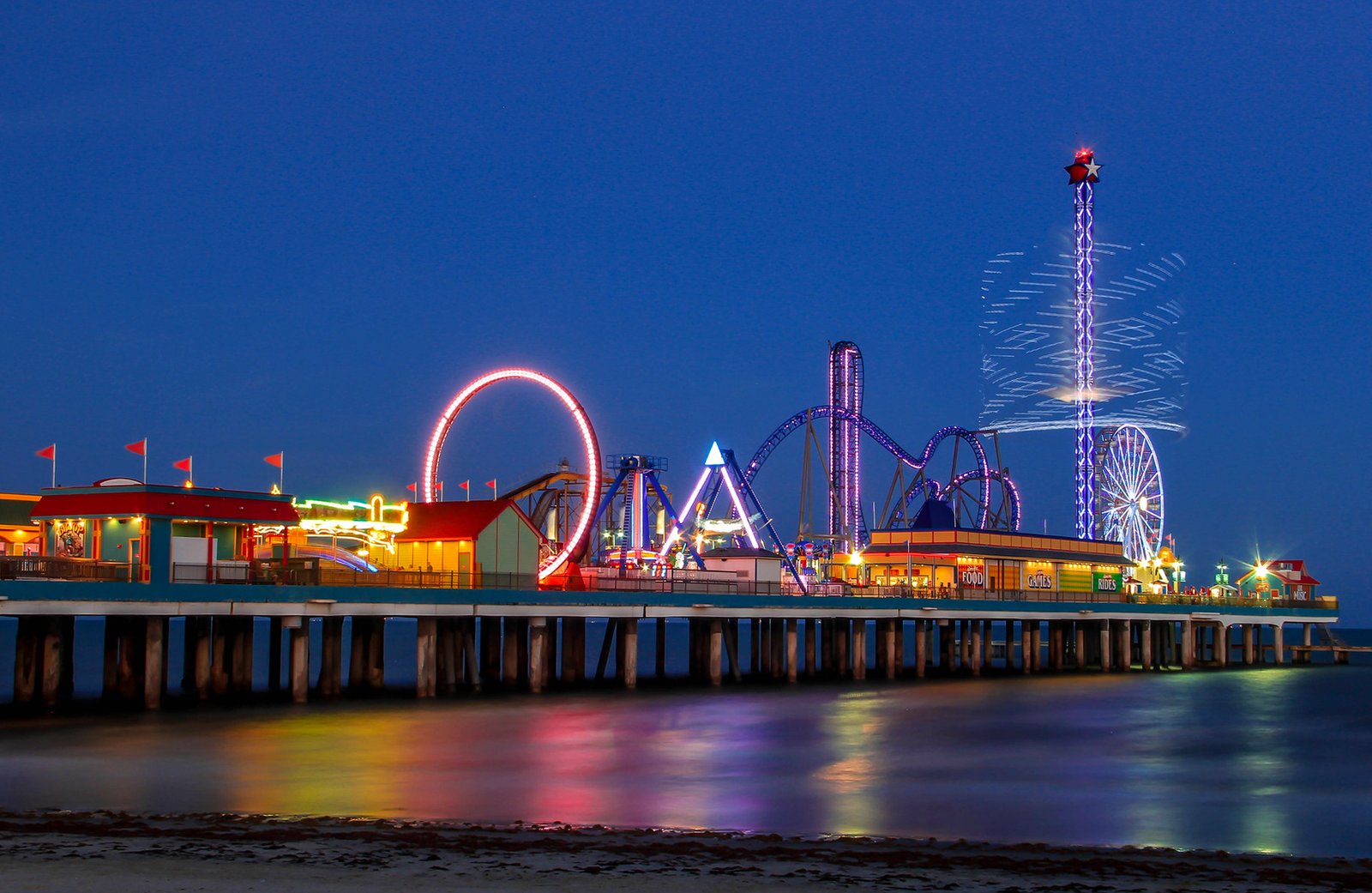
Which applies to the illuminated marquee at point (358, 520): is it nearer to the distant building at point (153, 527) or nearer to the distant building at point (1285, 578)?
the distant building at point (153, 527)

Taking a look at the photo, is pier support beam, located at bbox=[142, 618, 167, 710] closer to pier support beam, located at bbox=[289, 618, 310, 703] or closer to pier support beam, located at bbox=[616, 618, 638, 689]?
pier support beam, located at bbox=[289, 618, 310, 703]

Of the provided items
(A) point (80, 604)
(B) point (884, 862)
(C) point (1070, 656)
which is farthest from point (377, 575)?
(C) point (1070, 656)

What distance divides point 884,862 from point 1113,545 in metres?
78.6

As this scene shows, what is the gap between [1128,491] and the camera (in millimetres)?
101500

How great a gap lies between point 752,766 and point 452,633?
22.8 meters

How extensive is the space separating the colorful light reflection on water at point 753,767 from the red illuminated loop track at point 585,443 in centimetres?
808

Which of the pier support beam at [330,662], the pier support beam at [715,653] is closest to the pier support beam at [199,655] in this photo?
the pier support beam at [330,662]

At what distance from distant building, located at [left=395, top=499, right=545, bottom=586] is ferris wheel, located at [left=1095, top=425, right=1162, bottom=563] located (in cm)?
5299

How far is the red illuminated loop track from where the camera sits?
59656mm

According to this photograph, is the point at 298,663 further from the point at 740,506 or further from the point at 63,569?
the point at 740,506

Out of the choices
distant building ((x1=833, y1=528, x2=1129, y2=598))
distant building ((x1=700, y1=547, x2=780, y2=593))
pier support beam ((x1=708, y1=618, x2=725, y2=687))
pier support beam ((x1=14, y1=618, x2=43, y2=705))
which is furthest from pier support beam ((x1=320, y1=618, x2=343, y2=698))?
distant building ((x1=833, y1=528, x2=1129, y2=598))

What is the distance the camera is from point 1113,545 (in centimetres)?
9575

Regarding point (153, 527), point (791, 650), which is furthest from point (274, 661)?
point (791, 650)

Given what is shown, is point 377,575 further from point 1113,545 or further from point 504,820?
point 1113,545
